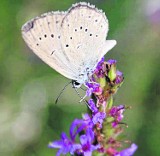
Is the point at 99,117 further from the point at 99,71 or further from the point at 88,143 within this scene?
the point at 99,71

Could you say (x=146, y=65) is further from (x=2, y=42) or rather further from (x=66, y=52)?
(x=66, y=52)

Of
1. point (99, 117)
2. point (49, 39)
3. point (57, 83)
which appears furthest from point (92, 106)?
point (57, 83)

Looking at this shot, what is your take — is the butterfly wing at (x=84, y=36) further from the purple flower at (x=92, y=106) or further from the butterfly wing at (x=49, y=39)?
the purple flower at (x=92, y=106)

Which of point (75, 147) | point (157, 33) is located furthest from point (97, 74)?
point (157, 33)

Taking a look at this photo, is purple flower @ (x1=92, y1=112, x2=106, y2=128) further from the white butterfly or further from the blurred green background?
the blurred green background

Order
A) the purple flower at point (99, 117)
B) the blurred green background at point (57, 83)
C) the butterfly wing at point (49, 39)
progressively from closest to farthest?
1. the purple flower at point (99, 117)
2. the butterfly wing at point (49, 39)
3. the blurred green background at point (57, 83)

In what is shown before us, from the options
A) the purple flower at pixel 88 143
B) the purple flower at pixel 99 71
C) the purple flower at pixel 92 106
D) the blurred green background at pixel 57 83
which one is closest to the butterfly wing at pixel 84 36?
the purple flower at pixel 99 71

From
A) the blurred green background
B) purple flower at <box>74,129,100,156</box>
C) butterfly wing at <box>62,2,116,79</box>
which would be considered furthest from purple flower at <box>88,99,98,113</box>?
the blurred green background
